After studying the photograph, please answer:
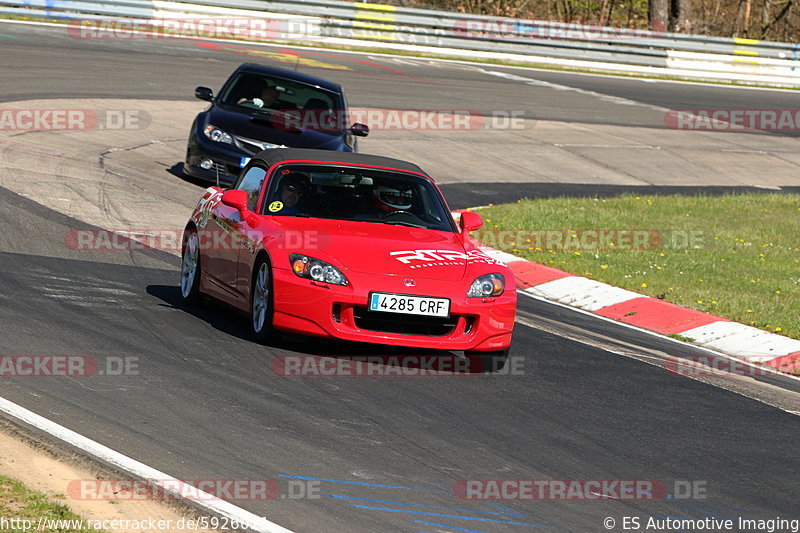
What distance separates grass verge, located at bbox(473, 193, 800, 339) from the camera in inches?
504

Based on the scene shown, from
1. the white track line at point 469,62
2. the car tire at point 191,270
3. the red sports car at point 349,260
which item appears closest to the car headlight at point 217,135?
the car tire at point 191,270

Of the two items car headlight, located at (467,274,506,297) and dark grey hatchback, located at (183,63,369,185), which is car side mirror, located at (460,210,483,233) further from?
dark grey hatchback, located at (183,63,369,185)

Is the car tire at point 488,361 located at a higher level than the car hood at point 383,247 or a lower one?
lower

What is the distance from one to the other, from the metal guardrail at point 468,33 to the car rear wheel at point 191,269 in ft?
67.2

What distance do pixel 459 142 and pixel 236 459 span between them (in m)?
17.8

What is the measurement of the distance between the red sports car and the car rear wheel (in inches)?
0.7

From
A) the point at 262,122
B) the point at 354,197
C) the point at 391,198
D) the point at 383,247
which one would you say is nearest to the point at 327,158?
the point at 354,197

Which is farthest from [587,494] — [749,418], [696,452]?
[749,418]

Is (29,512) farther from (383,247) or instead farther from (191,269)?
(191,269)

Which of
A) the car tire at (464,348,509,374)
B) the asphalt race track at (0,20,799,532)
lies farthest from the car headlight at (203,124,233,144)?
the car tire at (464,348,509,374)

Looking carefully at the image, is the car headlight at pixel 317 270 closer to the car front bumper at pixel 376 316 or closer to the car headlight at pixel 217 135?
the car front bumper at pixel 376 316

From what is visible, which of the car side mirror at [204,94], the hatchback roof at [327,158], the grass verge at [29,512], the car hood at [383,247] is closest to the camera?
the grass verge at [29,512]

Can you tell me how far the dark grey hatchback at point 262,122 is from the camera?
1580cm

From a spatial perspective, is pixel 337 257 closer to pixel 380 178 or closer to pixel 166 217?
pixel 380 178
